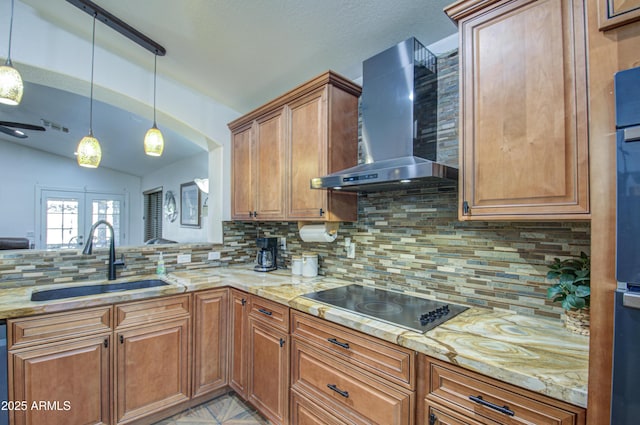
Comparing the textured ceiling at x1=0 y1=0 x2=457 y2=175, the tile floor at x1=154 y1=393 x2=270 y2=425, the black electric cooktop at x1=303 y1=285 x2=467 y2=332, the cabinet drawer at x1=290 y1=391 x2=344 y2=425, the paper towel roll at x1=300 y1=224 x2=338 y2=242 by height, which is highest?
the textured ceiling at x1=0 y1=0 x2=457 y2=175

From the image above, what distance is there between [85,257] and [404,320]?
239cm

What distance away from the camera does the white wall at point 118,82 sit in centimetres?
195

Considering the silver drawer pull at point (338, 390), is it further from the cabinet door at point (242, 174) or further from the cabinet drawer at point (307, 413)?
the cabinet door at point (242, 174)

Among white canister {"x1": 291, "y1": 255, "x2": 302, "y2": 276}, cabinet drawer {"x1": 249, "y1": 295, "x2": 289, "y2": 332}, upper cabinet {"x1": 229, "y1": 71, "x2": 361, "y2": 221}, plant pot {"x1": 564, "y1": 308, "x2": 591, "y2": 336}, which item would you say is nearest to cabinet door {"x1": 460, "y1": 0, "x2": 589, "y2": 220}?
plant pot {"x1": 564, "y1": 308, "x2": 591, "y2": 336}

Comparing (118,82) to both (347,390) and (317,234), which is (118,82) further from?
(347,390)

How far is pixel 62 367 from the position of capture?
1.67m

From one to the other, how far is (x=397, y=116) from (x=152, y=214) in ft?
23.8

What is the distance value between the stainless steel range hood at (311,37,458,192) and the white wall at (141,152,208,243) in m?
3.41

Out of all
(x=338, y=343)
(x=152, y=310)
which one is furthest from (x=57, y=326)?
(x=338, y=343)

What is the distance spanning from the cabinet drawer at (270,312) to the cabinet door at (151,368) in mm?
535

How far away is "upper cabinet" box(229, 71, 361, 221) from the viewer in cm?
198

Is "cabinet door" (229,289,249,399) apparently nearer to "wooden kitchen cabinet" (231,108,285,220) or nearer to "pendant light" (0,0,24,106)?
"wooden kitchen cabinet" (231,108,285,220)

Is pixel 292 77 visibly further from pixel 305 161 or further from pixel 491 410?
pixel 491 410

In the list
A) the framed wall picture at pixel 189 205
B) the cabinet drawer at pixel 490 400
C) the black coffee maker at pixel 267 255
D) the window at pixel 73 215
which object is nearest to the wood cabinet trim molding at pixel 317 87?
the black coffee maker at pixel 267 255
